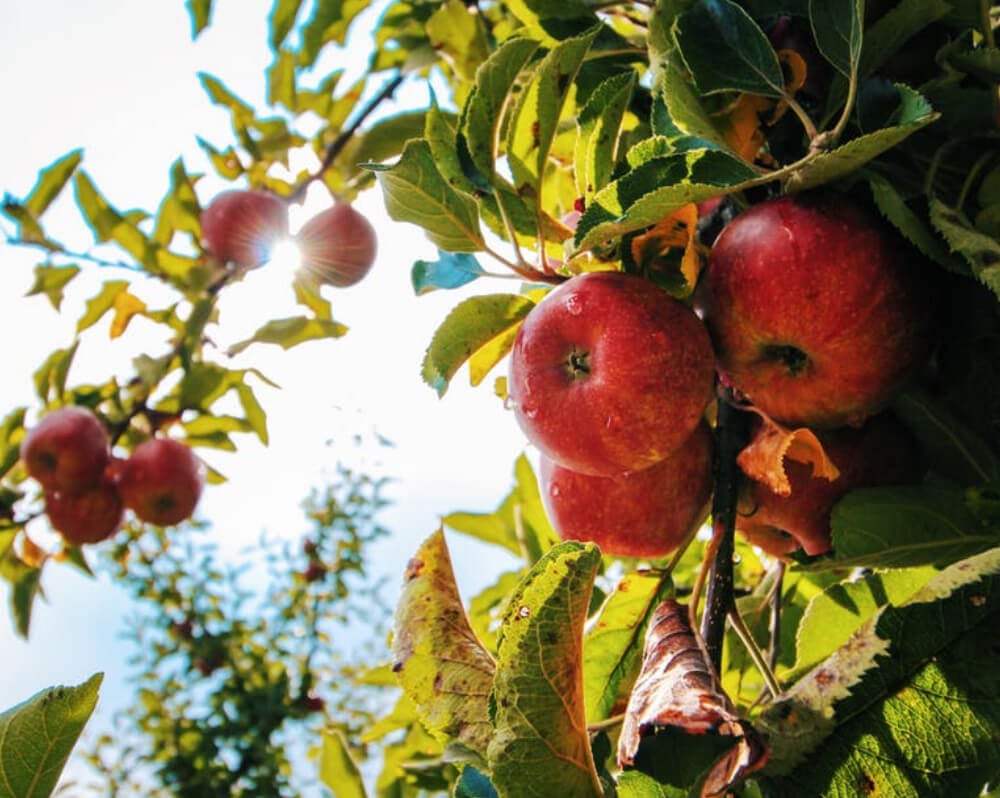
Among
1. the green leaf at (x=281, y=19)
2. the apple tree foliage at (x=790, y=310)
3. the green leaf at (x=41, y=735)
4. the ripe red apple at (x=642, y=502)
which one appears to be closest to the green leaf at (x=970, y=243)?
the apple tree foliage at (x=790, y=310)

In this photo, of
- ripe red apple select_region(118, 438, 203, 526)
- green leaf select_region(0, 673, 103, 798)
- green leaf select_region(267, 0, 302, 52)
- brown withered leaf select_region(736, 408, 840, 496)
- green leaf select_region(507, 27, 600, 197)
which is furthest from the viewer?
ripe red apple select_region(118, 438, 203, 526)

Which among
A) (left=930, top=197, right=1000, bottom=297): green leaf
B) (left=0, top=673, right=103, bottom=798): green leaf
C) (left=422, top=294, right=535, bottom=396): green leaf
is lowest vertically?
(left=930, top=197, right=1000, bottom=297): green leaf

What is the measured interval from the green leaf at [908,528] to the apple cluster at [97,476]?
70.1 inches

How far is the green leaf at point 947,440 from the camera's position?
745 mm

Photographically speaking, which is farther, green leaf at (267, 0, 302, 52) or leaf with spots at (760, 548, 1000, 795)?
green leaf at (267, 0, 302, 52)

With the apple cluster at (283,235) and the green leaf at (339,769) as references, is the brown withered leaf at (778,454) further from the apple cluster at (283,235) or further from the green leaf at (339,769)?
the apple cluster at (283,235)

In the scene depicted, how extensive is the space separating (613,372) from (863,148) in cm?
25

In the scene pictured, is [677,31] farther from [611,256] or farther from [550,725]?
[550,725]

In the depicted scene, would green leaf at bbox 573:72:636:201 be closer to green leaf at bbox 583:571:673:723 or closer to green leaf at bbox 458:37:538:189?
green leaf at bbox 458:37:538:189

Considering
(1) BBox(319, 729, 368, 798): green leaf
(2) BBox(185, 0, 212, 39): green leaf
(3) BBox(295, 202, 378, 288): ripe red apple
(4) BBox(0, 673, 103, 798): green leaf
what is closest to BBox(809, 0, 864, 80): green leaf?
(4) BBox(0, 673, 103, 798): green leaf

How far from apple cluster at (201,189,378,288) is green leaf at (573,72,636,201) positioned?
144 centimetres

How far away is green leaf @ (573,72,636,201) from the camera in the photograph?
82 cm

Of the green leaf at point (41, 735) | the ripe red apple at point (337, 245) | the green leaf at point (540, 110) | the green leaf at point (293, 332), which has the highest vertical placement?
the ripe red apple at point (337, 245)

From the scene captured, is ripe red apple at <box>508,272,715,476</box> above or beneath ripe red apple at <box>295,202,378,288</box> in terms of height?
beneath
